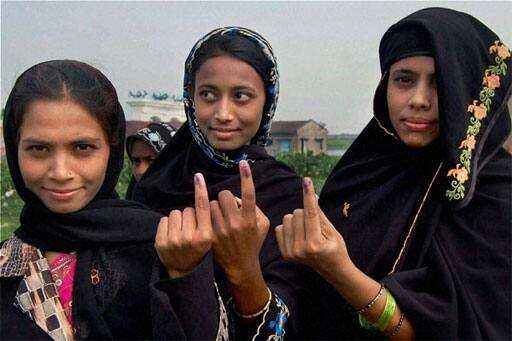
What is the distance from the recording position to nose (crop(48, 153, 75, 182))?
145 cm

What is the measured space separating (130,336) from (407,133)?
3.00 feet

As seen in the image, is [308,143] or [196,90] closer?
[196,90]

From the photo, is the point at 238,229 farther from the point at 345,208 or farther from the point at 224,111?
the point at 224,111

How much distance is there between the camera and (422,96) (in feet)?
5.23

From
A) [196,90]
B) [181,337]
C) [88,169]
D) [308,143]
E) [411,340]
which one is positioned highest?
[196,90]

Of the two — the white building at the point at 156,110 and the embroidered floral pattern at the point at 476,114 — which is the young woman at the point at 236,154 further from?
the white building at the point at 156,110

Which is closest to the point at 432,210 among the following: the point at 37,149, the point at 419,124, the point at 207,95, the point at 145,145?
the point at 419,124

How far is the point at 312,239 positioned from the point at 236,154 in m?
0.77

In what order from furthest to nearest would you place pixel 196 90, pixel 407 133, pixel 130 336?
pixel 196 90, pixel 407 133, pixel 130 336

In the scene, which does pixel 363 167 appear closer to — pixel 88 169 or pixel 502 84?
pixel 502 84

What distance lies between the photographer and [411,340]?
1539mm

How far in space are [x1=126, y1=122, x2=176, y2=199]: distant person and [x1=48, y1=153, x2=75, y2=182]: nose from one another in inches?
66.8

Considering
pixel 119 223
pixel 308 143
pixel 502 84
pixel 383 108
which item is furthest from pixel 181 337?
pixel 308 143

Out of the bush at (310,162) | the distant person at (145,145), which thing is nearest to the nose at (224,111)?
the distant person at (145,145)
